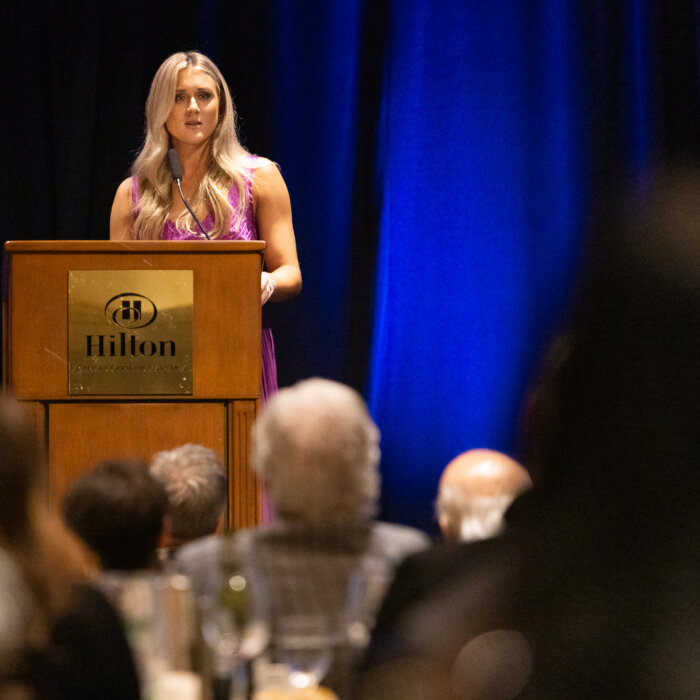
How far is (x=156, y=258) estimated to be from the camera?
2883 mm

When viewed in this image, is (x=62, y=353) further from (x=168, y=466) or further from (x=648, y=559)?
(x=648, y=559)

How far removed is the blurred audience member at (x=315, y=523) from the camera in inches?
58.6

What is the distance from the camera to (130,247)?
288cm

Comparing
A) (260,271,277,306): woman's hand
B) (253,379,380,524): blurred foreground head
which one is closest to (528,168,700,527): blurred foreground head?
(253,379,380,524): blurred foreground head

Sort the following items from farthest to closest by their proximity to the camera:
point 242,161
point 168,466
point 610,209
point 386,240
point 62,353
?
1. point 386,240
2. point 242,161
3. point 62,353
4. point 168,466
5. point 610,209

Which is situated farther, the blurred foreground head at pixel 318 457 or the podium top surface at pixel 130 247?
the podium top surface at pixel 130 247

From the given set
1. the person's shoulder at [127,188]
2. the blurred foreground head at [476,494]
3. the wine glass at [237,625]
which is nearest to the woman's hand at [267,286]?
the person's shoulder at [127,188]

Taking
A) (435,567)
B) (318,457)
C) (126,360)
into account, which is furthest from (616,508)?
(126,360)

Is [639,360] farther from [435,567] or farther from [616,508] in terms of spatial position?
[435,567]

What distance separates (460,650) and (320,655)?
17.9 inches

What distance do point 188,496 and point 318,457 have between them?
2.20 feet

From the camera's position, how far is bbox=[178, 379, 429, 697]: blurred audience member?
58.6 inches

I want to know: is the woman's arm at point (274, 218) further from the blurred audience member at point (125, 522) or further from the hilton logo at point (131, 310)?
the blurred audience member at point (125, 522)

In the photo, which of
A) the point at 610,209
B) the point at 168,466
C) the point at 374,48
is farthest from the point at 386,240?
the point at 610,209
